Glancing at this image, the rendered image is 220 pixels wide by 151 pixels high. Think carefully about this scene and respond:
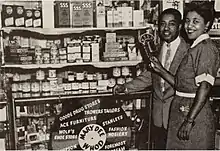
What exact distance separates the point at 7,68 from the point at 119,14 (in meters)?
0.50

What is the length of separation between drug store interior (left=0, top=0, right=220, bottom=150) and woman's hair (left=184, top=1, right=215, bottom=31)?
0.10 ft

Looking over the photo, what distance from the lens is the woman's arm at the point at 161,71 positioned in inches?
59.0

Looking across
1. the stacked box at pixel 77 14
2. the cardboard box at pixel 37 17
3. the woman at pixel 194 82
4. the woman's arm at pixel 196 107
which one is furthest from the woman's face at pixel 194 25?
the cardboard box at pixel 37 17

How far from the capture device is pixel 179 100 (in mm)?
1495

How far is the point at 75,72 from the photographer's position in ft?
4.75

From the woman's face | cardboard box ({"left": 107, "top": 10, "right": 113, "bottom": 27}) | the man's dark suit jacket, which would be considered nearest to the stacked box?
cardboard box ({"left": 107, "top": 10, "right": 113, "bottom": 27})

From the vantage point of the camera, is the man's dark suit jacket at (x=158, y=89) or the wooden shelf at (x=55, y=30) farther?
the man's dark suit jacket at (x=158, y=89)

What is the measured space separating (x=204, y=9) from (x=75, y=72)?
0.60 metres

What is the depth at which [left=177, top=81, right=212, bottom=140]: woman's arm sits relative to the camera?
1.47m

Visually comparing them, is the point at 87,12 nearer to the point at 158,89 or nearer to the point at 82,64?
the point at 82,64

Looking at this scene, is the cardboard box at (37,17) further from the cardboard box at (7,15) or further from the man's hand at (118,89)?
the man's hand at (118,89)

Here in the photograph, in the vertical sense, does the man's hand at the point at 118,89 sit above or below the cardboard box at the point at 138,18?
below

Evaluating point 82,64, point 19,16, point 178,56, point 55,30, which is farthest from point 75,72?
point 178,56

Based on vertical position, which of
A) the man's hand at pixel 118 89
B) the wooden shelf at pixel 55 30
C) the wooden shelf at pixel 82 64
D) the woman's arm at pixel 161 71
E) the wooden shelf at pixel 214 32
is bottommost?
the man's hand at pixel 118 89
